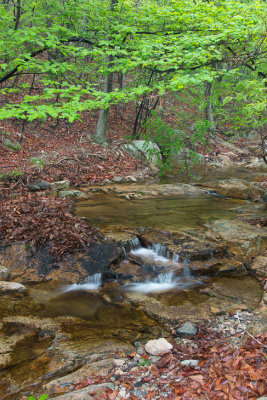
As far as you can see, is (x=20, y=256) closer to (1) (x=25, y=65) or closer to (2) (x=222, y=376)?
(1) (x=25, y=65)

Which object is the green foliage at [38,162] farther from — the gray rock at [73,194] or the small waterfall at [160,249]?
the small waterfall at [160,249]

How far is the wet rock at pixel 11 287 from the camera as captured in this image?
198 inches

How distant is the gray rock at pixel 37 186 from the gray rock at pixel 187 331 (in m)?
7.17

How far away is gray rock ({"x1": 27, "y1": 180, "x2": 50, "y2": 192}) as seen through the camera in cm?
973

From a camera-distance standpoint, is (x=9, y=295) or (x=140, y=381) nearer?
(x=140, y=381)

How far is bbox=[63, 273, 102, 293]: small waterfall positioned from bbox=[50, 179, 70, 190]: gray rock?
5278mm

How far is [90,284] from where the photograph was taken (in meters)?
5.65

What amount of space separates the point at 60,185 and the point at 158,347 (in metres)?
7.82

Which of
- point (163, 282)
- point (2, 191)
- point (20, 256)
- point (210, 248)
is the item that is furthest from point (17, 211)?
point (210, 248)

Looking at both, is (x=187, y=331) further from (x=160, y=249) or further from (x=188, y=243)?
(x=188, y=243)

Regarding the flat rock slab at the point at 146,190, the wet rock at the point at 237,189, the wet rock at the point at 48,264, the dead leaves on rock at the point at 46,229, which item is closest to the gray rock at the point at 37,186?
the flat rock slab at the point at 146,190

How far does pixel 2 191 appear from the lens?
8977 mm

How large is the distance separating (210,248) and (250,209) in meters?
3.90

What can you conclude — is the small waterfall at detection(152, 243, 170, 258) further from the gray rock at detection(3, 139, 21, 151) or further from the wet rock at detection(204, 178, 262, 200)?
the gray rock at detection(3, 139, 21, 151)
